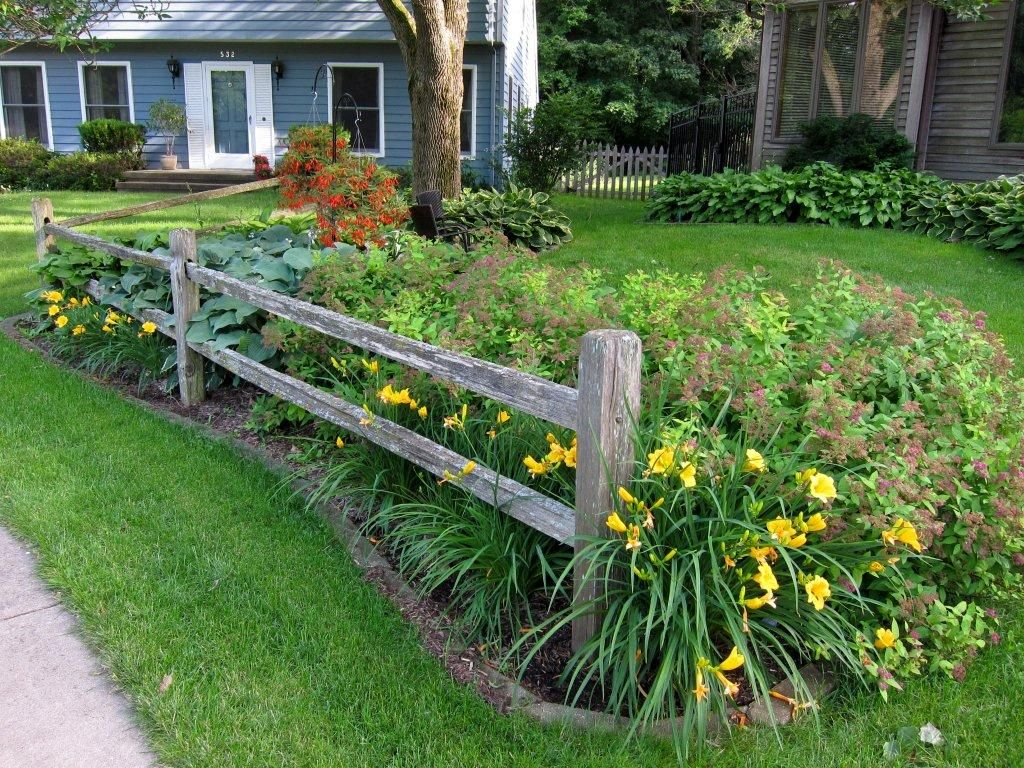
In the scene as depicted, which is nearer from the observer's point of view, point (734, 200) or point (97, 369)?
point (97, 369)

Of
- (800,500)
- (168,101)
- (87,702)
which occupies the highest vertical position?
(168,101)

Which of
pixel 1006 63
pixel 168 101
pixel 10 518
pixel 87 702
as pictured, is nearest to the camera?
pixel 87 702

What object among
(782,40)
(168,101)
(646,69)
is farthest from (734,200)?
(646,69)

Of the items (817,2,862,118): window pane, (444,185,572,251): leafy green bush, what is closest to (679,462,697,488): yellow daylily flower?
(444,185,572,251): leafy green bush

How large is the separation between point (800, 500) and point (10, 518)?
132 inches

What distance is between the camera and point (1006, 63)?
41.7ft

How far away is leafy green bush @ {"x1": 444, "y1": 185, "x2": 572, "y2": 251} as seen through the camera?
34.0 feet

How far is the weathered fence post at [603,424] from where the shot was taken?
8.63 feet

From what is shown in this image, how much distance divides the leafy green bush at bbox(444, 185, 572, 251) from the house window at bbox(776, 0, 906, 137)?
18.4 ft

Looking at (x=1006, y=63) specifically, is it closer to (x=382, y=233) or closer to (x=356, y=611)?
(x=382, y=233)

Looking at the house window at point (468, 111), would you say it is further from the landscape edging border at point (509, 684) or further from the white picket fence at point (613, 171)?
the landscape edging border at point (509, 684)

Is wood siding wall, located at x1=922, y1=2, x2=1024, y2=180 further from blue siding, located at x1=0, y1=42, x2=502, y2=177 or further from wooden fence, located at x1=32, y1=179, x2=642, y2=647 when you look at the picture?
wooden fence, located at x1=32, y1=179, x2=642, y2=647

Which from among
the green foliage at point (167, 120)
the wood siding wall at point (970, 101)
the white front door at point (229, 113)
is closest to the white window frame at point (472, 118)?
the white front door at point (229, 113)

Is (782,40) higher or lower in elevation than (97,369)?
higher
